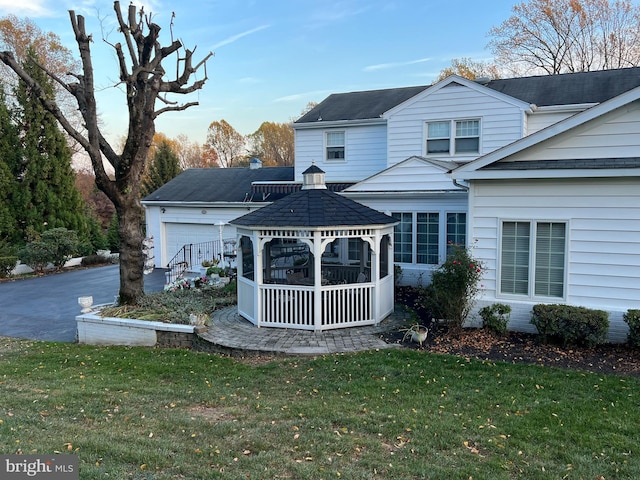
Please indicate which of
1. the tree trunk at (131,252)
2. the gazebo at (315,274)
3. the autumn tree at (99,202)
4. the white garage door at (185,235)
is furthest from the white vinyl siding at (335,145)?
the autumn tree at (99,202)

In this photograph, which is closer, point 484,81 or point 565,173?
point 565,173

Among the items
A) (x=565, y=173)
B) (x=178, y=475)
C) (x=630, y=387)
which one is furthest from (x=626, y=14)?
(x=178, y=475)

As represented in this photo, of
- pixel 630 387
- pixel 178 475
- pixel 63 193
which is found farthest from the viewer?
pixel 63 193

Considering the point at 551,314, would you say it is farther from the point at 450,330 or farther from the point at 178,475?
the point at 178,475

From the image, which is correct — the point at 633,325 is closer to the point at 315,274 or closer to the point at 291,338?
the point at 315,274

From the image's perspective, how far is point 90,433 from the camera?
15.2 ft

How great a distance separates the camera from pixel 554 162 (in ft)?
27.7

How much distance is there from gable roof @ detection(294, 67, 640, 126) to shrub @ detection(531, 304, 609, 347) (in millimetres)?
8979

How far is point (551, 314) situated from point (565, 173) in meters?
2.51

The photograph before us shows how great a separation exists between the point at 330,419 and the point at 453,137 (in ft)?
39.6

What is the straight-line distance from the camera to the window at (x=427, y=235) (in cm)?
1331

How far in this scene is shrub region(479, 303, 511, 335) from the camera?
28.4 ft

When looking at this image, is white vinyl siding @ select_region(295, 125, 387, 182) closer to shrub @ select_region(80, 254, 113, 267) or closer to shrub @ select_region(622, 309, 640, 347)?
shrub @ select_region(622, 309, 640, 347)

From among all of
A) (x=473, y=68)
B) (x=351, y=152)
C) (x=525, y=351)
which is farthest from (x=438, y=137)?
(x=473, y=68)
